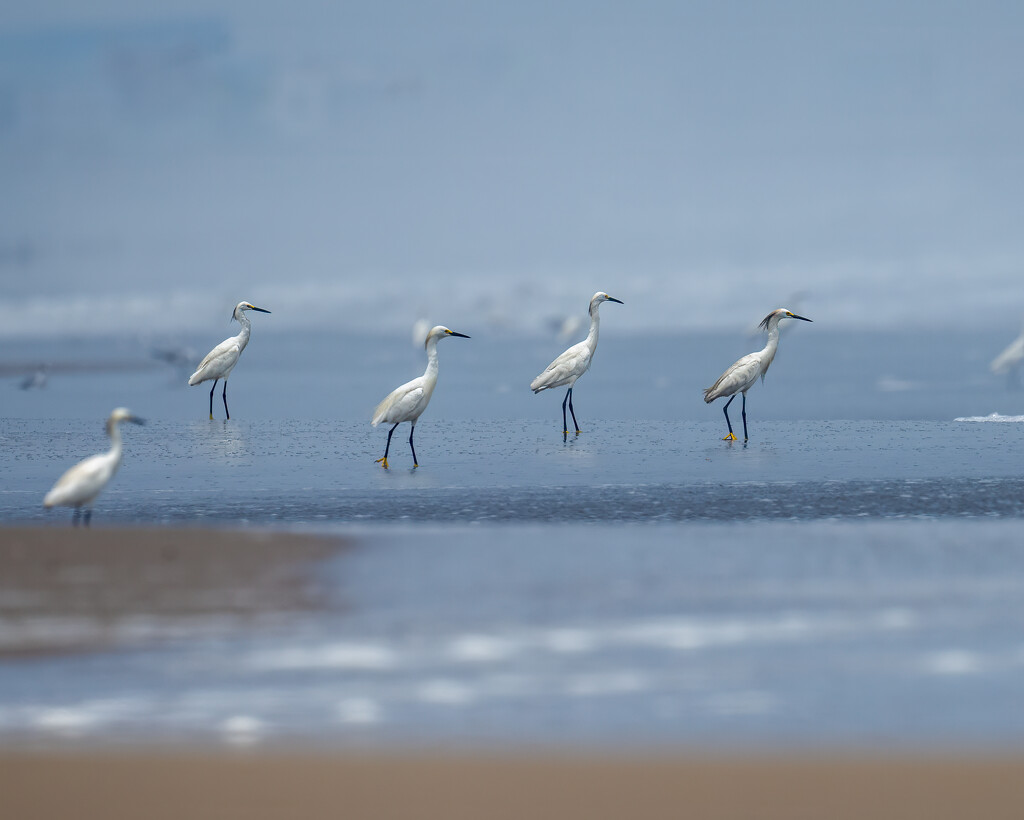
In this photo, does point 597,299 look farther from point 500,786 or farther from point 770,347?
point 500,786

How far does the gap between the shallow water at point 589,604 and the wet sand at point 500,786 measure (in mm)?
242

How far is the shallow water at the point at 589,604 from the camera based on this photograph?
176 inches

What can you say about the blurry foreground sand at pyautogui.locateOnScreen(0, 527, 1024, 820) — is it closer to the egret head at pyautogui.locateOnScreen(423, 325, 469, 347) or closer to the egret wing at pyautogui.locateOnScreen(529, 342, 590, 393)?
the egret head at pyautogui.locateOnScreen(423, 325, 469, 347)

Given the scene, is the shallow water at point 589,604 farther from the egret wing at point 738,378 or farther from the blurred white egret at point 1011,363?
the blurred white egret at point 1011,363

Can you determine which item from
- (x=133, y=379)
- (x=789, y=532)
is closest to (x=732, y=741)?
(x=789, y=532)

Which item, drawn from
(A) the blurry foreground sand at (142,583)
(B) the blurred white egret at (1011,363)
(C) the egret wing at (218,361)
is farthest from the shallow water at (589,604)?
(B) the blurred white egret at (1011,363)

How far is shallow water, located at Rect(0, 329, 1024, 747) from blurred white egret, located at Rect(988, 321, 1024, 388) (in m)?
12.7

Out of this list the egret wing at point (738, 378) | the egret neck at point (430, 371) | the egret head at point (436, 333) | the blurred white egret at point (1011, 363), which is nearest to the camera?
the egret neck at point (430, 371)

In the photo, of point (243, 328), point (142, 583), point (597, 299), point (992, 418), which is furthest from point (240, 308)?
point (142, 583)

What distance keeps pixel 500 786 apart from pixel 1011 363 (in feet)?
81.7

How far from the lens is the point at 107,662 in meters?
5.23

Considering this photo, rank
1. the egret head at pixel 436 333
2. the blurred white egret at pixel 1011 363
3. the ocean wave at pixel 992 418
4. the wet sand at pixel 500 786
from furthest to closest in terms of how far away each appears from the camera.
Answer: the blurred white egret at pixel 1011 363, the ocean wave at pixel 992 418, the egret head at pixel 436 333, the wet sand at pixel 500 786

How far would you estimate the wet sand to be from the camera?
141 inches

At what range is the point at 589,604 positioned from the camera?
6277mm
